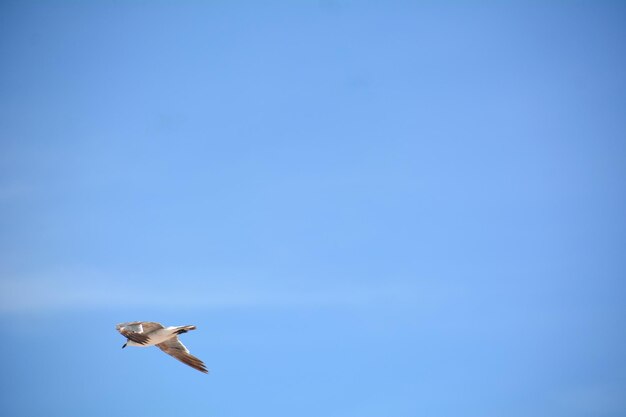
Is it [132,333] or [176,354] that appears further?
[176,354]

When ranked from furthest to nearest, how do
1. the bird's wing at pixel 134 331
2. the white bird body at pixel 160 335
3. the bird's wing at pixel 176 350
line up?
the bird's wing at pixel 176 350 < the white bird body at pixel 160 335 < the bird's wing at pixel 134 331

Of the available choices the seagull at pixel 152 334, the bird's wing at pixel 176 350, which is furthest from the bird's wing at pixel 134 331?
the bird's wing at pixel 176 350

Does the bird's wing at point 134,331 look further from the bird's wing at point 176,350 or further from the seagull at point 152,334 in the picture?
the bird's wing at point 176,350

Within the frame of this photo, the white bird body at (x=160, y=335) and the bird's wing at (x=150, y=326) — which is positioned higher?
the bird's wing at (x=150, y=326)

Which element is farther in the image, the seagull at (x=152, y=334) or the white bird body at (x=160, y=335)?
the white bird body at (x=160, y=335)

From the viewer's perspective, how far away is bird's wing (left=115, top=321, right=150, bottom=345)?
3728cm

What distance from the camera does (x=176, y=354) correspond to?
40188 mm

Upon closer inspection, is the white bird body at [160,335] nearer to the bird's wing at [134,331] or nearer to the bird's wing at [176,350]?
the bird's wing at [134,331]

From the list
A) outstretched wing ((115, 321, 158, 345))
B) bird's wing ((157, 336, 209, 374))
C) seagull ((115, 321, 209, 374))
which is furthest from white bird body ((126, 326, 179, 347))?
bird's wing ((157, 336, 209, 374))

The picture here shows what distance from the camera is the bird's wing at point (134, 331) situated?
37.3 meters

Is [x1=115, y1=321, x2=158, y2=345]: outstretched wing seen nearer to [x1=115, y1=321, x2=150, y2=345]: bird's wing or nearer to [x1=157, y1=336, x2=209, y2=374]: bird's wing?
[x1=115, y1=321, x2=150, y2=345]: bird's wing

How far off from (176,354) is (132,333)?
3503mm

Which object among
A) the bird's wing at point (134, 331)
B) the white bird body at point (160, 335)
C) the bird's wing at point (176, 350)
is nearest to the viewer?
the bird's wing at point (134, 331)

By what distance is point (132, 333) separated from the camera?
3744cm
